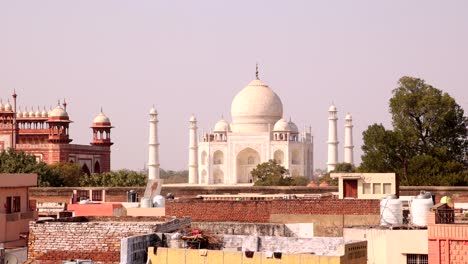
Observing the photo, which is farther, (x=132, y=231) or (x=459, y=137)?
(x=459, y=137)

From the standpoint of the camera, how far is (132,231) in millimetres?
10820

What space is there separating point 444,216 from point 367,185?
A: 833 centimetres

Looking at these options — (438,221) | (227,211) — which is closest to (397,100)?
(227,211)

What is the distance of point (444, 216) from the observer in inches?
441

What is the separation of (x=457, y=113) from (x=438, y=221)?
98.7 feet

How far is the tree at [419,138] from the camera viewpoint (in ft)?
122

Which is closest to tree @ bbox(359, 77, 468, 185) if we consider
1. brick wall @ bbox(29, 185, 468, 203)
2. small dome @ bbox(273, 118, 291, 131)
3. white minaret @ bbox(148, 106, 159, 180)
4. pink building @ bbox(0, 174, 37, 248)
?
brick wall @ bbox(29, 185, 468, 203)

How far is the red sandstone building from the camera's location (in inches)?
2544

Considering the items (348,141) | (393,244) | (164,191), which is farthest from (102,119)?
(393,244)

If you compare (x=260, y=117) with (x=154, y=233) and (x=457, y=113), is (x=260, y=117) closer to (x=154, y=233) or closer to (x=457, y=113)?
(x=457, y=113)

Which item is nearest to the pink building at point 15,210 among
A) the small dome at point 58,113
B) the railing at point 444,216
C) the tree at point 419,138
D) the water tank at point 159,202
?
the water tank at point 159,202

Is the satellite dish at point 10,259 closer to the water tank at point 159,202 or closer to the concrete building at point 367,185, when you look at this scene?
the water tank at point 159,202

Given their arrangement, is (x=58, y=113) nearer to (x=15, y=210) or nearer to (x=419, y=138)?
(x=419, y=138)

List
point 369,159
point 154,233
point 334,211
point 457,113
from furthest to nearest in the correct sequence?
1. point 457,113
2. point 369,159
3. point 334,211
4. point 154,233
